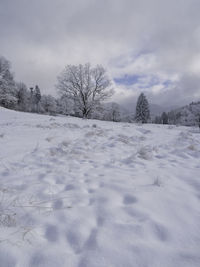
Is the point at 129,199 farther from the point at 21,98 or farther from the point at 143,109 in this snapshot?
the point at 21,98

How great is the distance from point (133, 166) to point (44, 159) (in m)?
2.02

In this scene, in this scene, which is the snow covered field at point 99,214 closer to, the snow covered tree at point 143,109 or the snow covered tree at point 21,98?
the snow covered tree at point 143,109

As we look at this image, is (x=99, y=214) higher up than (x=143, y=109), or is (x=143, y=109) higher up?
(x=143, y=109)

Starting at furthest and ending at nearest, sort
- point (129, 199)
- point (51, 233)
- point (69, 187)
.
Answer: point (69, 187), point (129, 199), point (51, 233)

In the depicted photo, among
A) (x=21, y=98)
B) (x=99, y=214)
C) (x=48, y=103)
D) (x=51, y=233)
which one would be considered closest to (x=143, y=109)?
(x=21, y=98)

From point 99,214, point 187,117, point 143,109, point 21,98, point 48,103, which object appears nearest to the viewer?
point 99,214

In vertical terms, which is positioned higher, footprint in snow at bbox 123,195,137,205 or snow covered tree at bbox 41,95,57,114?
snow covered tree at bbox 41,95,57,114

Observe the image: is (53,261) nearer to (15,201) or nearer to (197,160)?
(15,201)

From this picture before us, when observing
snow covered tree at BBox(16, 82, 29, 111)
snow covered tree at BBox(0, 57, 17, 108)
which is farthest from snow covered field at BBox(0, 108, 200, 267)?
snow covered tree at BBox(16, 82, 29, 111)

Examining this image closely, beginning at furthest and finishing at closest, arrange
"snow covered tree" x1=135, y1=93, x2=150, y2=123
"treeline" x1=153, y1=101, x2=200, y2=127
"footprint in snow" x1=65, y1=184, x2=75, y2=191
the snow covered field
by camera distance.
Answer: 1. "treeline" x1=153, y1=101, x2=200, y2=127
2. "snow covered tree" x1=135, y1=93, x2=150, y2=123
3. "footprint in snow" x1=65, y1=184, x2=75, y2=191
4. the snow covered field

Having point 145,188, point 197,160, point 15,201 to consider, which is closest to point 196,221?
point 145,188

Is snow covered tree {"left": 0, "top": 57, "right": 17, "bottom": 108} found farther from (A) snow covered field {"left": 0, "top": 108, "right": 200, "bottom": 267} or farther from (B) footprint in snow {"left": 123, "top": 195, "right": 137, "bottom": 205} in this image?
(B) footprint in snow {"left": 123, "top": 195, "right": 137, "bottom": 205}

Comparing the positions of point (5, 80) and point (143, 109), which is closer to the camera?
point (5, 80)

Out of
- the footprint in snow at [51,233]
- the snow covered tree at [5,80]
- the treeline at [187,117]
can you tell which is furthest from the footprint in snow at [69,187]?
the treeline at [187,117]
